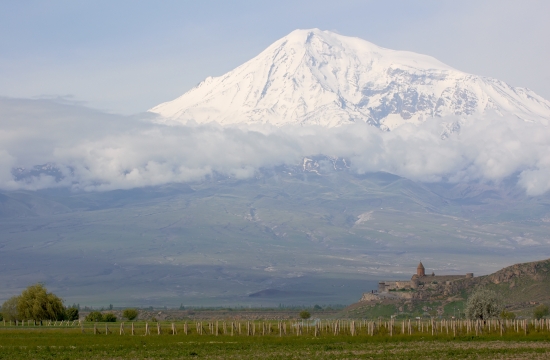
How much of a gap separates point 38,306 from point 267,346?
29145mm

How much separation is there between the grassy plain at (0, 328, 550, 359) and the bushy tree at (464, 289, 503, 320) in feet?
38.2

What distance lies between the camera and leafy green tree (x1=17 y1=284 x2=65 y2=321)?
61.8 metres

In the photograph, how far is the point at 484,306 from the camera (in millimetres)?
55750

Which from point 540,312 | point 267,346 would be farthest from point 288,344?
point 540,312

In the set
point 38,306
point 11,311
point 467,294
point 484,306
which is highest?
point 38,306

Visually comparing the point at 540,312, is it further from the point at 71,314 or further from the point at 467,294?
the point at 71,314

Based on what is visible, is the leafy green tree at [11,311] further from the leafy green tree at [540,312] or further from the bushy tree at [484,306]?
the leafy green tree at [540,312]

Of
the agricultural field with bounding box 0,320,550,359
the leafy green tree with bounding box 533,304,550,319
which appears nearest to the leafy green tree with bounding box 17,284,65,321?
the agricultural field with bounding box 0,320,550,359

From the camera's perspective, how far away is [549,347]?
35750 mm

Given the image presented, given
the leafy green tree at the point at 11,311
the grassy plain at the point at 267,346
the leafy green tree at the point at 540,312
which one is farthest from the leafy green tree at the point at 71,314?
the leafy green tree at the point at 540,312

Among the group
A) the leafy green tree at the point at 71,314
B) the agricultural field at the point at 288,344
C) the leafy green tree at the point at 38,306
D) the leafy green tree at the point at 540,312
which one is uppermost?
the leafy green tree at the point at 38,306

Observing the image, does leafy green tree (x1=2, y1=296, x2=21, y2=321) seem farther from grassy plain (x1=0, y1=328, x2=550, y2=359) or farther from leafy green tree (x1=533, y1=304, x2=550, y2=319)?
leafy green tree (x1=533, y1=304, x2=550, y2=319)

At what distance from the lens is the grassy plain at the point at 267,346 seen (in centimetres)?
3269

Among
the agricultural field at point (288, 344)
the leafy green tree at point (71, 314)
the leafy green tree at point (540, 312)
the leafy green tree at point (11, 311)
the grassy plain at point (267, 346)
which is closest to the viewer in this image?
the grassy plain at point (267, 346)
